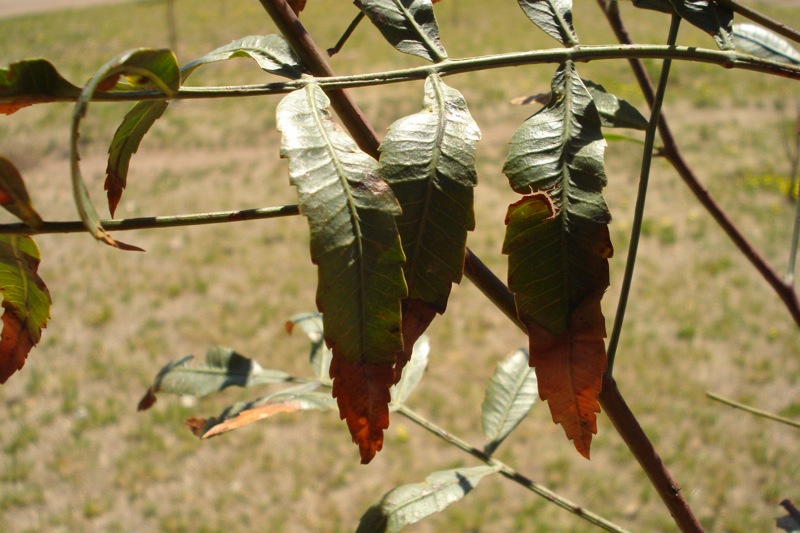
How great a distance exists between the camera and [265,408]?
699 millimetres

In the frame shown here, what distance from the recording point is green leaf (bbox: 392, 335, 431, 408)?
91cm

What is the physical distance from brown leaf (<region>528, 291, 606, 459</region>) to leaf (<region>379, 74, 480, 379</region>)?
0.07 meters

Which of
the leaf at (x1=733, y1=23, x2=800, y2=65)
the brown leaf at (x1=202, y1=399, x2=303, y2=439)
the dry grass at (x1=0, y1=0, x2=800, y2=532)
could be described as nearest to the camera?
the brown leaf at (x1=202, y1=399, x2=303, y2=439)

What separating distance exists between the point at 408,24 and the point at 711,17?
0.73 feet

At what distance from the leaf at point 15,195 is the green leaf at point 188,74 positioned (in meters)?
0.09

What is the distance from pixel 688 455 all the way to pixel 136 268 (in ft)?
10.1

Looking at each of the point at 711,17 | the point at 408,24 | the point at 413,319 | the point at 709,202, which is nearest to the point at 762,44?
the point at 709,202

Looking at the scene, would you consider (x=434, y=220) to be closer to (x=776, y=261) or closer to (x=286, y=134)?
(x=286, y=134)

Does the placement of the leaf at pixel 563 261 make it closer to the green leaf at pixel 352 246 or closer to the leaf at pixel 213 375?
the green leaf at pixel 352 246

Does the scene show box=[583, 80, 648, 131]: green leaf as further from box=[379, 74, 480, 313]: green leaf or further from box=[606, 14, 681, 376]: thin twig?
box=[379, 74, 480, 313]: green leaf

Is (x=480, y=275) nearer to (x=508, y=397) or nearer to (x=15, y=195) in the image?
(x=15, y=195)

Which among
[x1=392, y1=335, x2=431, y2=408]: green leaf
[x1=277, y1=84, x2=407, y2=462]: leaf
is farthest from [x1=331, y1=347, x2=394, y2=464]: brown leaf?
[x1=392, y1=335, x2=431, y2=408]: green leaf

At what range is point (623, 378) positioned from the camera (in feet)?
10.3

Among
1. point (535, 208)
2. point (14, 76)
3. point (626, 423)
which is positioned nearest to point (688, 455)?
point (626, 423)
